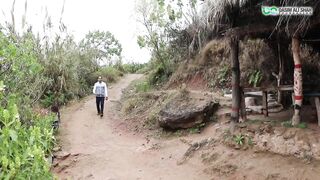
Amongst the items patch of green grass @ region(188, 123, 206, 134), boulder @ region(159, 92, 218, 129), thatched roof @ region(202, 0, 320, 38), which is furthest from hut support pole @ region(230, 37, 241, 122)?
boulder @ region(159, 92, 218, 129)

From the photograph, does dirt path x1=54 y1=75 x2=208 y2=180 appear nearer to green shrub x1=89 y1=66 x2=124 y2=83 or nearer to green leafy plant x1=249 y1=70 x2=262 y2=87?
green leafy plant x1=249 y1=70 x2=262 y2=87

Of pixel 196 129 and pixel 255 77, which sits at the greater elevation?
pixel 255 77

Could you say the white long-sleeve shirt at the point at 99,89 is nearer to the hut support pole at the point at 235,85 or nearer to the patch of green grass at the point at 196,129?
the patch of green grass at the point at 196,129

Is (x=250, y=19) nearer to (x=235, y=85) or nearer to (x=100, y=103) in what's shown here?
(x=235, y=85)

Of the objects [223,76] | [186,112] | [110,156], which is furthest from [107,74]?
[110,156]

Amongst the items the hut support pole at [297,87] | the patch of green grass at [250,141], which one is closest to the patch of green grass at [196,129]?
the patch of green grass at [250,141]

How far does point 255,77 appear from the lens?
36.1ft

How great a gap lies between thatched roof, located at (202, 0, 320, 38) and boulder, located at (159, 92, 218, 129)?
2.21m

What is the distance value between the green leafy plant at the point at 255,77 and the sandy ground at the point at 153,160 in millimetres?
3161

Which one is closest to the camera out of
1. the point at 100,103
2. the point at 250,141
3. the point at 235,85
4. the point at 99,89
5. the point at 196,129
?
the point at 250,141

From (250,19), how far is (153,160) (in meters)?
3.44

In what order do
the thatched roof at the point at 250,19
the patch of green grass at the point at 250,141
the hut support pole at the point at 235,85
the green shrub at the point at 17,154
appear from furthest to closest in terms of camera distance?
the hut support pole at the point at 235,85 < the patch of green grass at the point at 250,141 < the thatched roof at the point at 250,19 < the green shrub at the point at 17,154

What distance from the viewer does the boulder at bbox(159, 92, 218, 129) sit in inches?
344

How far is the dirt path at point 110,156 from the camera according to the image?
6.81 meters
